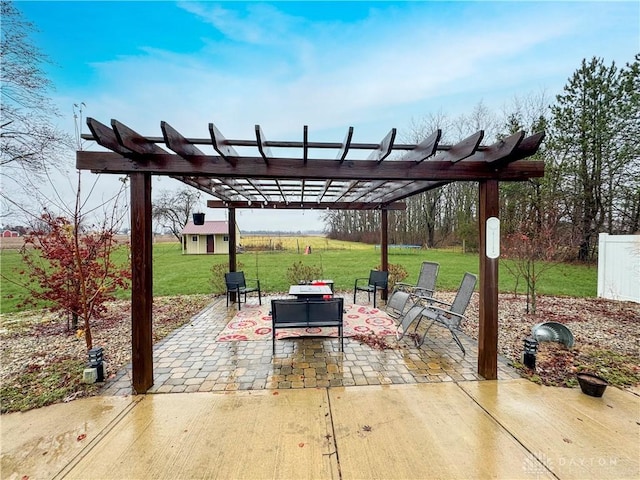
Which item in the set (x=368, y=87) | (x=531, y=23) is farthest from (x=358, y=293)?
(x=531, y=23)

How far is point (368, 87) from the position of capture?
812 cm

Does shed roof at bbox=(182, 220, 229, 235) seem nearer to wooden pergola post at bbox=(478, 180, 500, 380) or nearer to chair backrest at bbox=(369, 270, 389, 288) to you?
chair backrest at bbox=(369, 270, 389, 288)

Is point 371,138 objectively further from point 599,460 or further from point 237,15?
point 599,460

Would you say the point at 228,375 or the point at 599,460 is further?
the point at 228,375

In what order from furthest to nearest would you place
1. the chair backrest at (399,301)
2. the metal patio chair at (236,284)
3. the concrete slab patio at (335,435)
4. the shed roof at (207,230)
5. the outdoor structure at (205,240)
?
the outdoor structure at (205,240) → the shed roof at (207,230) → the metal patio chair at (236,284) → the chair backrest at (399,301) → the concrete slab patio at (335,435)

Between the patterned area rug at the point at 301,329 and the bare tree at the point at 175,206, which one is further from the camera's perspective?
the bare tree at the point at 175,206

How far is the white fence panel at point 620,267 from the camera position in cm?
662

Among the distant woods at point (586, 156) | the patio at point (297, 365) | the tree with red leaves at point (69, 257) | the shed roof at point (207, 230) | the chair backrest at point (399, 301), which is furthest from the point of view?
the shed roof at point (207, 230)

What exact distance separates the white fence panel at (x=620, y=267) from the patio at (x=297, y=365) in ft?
17.7

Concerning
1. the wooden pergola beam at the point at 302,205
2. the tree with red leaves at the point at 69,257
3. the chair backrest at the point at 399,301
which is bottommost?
the chair backrest at the point at 399,301

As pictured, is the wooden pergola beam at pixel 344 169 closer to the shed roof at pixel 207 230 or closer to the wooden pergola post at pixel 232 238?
the wooden pergola post at pixel 232 238

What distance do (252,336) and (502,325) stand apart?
15.3 feet

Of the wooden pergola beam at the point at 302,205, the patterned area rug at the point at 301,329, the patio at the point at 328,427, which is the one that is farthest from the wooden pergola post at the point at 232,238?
the patio at the point at 328,427

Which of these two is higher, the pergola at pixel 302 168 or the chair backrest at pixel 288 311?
the pergola at pixel 302 168
